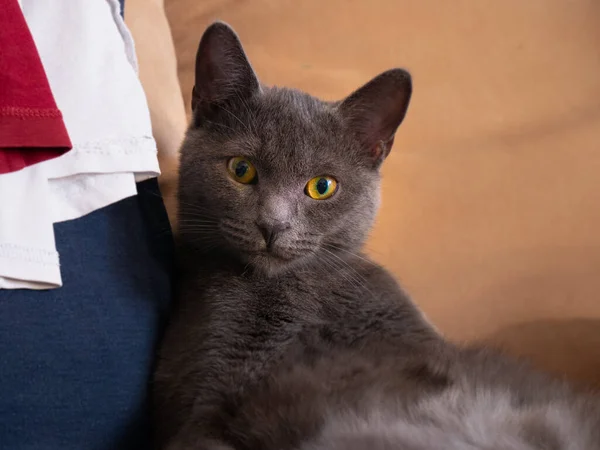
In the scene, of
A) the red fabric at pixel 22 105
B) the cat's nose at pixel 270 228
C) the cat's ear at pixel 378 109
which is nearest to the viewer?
the red fabric at pixel 22 105

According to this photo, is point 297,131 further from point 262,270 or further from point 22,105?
point 22,105

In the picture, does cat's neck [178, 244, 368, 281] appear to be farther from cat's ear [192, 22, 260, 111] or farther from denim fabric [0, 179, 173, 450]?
cat's ear [192, 22, 260, 111]

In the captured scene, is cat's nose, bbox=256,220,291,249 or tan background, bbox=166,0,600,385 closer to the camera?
cat's nose, bbox=256,220,291,249

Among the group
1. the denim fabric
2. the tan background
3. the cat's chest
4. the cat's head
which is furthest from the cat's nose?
the tan background

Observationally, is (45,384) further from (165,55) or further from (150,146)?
(165,55)

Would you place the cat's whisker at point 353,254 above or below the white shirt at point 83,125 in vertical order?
below

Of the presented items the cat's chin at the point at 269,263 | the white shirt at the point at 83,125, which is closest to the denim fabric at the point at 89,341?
the white shirt at the point at 83,125

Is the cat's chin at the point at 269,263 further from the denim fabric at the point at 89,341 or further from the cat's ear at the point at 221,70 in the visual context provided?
the cat's ear at the point at 221,70

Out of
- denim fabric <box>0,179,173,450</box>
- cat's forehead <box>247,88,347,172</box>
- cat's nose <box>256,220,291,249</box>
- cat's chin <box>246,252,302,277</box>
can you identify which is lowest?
denim fabric <box>0,179,173,450</box>

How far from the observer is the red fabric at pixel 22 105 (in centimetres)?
76

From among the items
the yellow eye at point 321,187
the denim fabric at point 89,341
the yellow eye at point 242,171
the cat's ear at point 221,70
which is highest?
the cat's ear at point 221,70

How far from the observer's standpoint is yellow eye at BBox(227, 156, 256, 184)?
3.23ft

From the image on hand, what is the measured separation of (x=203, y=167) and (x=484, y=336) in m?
0.65

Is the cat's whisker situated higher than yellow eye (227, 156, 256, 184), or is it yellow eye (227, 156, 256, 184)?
yellow eye (227, 156, 256, 184)
